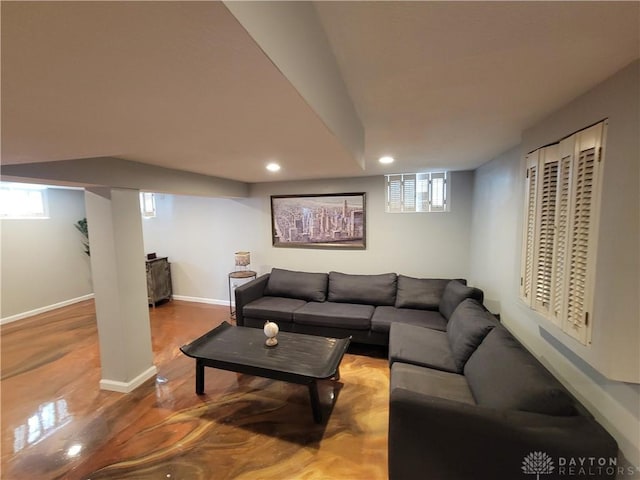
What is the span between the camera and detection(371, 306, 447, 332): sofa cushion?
121 inches

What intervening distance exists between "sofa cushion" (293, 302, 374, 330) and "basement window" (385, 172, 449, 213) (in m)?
1.52

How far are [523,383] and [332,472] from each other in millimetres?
1254

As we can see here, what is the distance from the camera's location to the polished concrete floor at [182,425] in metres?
1.83

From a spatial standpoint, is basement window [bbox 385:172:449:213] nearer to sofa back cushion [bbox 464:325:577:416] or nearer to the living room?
the living room

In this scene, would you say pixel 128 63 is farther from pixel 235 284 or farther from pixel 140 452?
pixel 235 284

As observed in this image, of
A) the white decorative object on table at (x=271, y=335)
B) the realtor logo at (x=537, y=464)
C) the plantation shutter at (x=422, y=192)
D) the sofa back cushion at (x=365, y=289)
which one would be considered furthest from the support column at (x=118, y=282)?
the plantation shutter at (x=422, y=192)

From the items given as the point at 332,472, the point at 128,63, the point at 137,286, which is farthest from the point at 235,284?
the point at 128,63

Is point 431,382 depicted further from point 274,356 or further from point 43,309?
point 43,309

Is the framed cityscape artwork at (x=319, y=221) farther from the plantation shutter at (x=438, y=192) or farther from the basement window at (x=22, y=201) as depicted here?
the basement window at (x=22, y=201)

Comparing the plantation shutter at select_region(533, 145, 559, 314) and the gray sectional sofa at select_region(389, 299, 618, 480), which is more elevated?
the plantation shutter at select_region(533, 145, 559, 314)

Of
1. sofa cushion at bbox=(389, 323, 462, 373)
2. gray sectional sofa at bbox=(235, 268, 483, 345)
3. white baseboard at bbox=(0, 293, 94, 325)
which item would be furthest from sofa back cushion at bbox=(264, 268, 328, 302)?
white baseboard at bbox=(0, 293, 94, 325)

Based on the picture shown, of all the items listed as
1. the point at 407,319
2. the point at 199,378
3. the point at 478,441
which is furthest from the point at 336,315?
Answer: the point at 478,441

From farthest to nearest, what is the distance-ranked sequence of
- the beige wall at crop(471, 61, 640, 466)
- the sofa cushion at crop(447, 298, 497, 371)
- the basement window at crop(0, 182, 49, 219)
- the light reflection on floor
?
the basement window at crop(0, 182, 49, 219), the sofa cushion at crop(447, 298, 497, 371), the light reflection on floor, the beige wall at crop(471, 61, 640, 466)

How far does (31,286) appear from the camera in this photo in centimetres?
459
